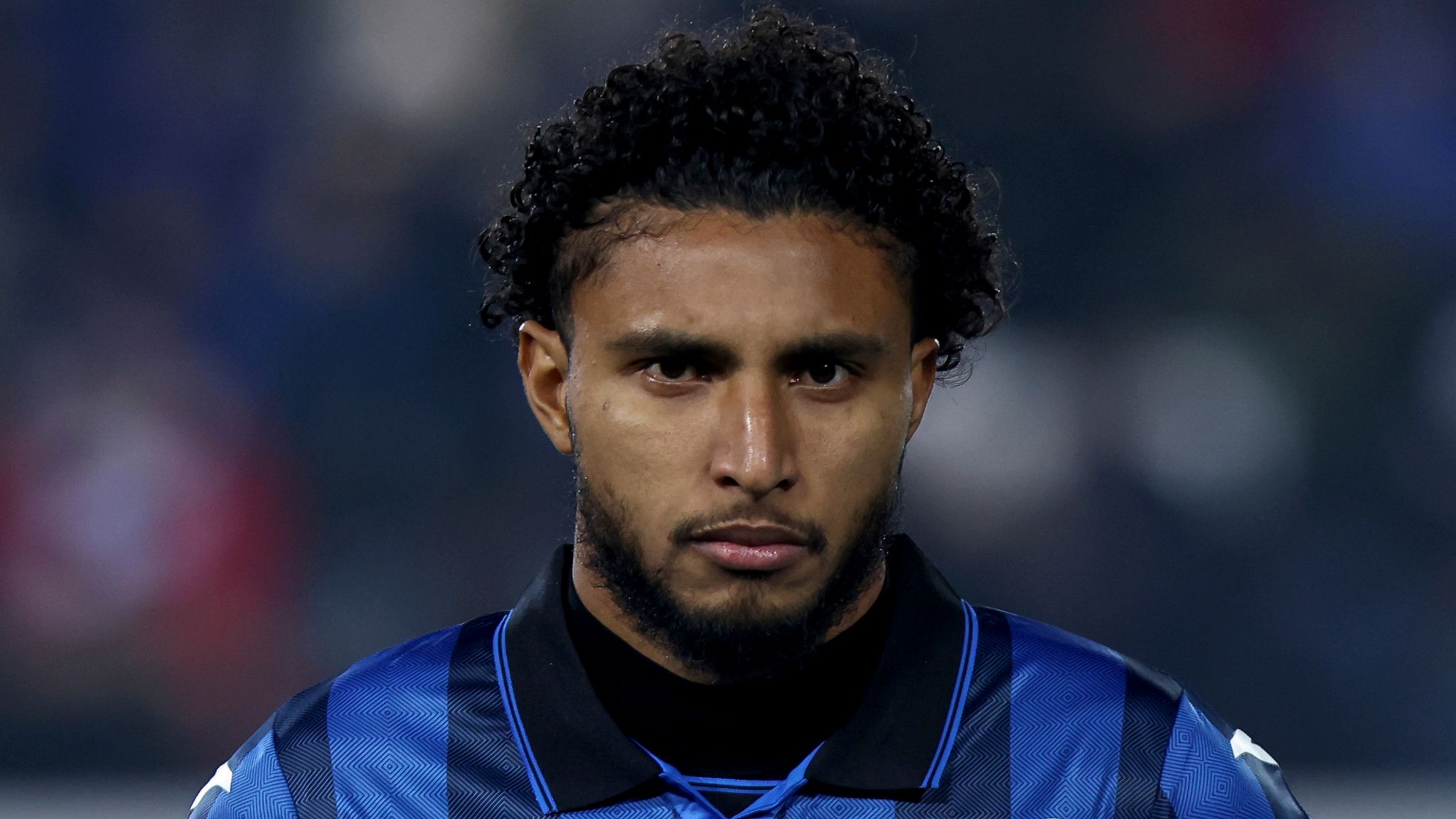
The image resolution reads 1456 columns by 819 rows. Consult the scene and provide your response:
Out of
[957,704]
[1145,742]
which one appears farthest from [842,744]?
[1145,742]

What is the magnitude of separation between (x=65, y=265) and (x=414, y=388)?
3.59ft

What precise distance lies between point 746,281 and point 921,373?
359 millimetres

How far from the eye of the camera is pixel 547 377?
2.36 meters

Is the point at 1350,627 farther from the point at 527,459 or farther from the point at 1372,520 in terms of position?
the point at 527,459

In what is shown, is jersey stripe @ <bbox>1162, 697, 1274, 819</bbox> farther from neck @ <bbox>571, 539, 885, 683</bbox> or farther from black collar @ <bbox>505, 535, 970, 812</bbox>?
neck @ <bbox>571, 539, 885, 683</bbox>

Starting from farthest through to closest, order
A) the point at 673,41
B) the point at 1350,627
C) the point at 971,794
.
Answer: the point at 1350,627, the point at 673,41, the point at 971,794

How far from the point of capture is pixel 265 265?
5.17 metres

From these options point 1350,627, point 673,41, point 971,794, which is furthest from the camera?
point 1350,627

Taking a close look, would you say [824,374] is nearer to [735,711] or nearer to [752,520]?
[752,520]

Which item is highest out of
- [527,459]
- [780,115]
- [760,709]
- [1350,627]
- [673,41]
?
[673,41]

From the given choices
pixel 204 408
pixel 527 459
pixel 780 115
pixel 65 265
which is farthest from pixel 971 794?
pixel 65 265

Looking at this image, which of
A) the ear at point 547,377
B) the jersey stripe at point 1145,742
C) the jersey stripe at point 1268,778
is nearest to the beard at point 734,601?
the ear at point 547,377

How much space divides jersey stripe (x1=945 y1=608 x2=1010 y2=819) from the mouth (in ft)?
1.22

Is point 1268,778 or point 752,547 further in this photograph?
point 1268,778
